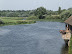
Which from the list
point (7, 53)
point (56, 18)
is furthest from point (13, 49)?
point (56, 18)

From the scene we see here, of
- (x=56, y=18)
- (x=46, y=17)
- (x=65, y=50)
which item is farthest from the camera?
(x=46, y=17)

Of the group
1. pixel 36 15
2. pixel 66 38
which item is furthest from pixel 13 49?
pixel 36 15

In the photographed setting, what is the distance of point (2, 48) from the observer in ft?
124

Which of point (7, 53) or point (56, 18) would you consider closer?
point (7, 53)

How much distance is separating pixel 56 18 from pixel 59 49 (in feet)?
351

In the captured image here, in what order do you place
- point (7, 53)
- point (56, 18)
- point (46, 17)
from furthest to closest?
point (46, 17) < point (56, 18) < point (7, 53)

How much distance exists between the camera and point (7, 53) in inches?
1326

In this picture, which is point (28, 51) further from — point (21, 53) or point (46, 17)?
point (46, 17)

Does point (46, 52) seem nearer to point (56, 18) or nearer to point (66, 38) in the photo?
point (66, 38)

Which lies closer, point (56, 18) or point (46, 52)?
point (46, 52)

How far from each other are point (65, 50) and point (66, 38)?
2.97m

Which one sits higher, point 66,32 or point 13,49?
point 66,32

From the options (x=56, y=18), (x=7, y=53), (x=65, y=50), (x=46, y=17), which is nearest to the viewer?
(x=7, y=53)

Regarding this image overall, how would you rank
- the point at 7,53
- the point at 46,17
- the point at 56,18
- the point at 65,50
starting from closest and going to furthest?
the point at 7,53 < the point at 65,50 < the point at 56,18 < the point at 46,17
